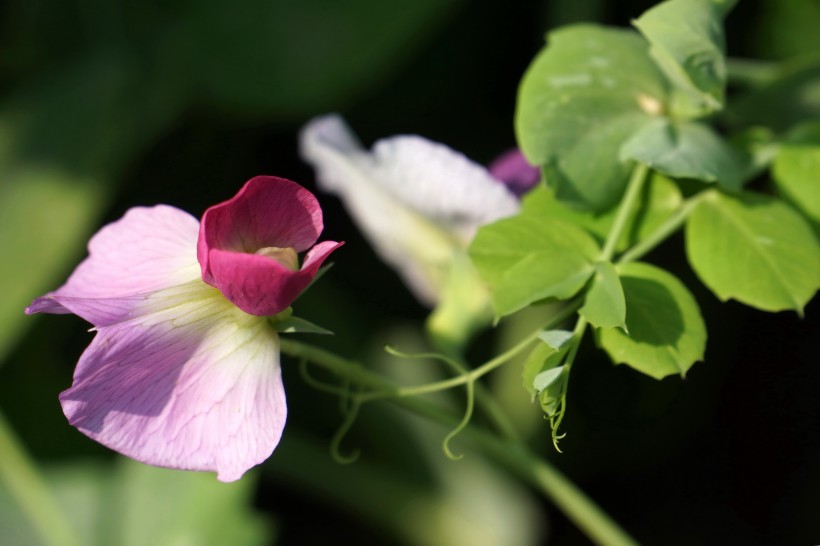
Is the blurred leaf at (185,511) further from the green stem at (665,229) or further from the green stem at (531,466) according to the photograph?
the green stem at (665,229)

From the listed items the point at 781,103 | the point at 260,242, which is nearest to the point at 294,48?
the point at 781,103

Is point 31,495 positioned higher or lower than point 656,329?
lower

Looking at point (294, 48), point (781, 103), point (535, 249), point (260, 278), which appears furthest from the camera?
point (294, 48)

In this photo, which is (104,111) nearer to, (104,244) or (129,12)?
(129,12)

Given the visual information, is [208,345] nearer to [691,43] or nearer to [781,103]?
[691,43]

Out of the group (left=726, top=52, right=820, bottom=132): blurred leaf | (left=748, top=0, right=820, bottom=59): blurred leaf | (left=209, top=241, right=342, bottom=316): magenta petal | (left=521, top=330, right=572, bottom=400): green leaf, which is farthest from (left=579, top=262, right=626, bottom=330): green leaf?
(left=748, top=0, right=820, bottom=59): blurred leaf

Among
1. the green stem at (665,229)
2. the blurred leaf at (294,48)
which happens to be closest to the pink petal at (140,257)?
the green stem at (665,229)
